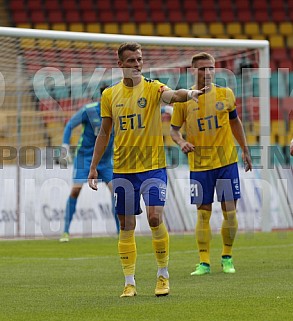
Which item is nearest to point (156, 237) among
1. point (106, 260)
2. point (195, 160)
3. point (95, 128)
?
point (195, 160)

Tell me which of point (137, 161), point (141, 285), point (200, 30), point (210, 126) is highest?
point (200, 30)

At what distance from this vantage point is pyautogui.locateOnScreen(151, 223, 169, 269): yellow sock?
7152mm

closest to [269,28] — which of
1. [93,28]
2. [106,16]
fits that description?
[106,16]

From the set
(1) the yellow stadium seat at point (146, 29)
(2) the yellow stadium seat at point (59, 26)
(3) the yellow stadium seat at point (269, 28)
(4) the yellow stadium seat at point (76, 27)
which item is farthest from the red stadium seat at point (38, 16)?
(3) the yellow stadium seat at point (269, 28)

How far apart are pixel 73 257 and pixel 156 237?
427 centimetres

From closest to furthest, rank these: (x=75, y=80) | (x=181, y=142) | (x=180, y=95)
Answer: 1. (x=180, y=95)
2. (x=181, y=142)
3. (x=75, y=80)

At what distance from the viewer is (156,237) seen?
7.21 meters

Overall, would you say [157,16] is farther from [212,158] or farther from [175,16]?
[212,158]

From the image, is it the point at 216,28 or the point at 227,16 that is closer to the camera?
the point at 216,28

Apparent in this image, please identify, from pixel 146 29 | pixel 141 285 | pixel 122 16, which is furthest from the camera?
pixel 122 16

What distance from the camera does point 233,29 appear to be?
78.7ft

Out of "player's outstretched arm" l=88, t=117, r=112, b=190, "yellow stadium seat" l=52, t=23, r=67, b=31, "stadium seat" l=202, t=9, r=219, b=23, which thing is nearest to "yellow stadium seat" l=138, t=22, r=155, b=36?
"stadium seat" l=202, t=9, r=219, b=23

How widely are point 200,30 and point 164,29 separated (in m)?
0.99

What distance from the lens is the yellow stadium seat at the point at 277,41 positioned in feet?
76.9
